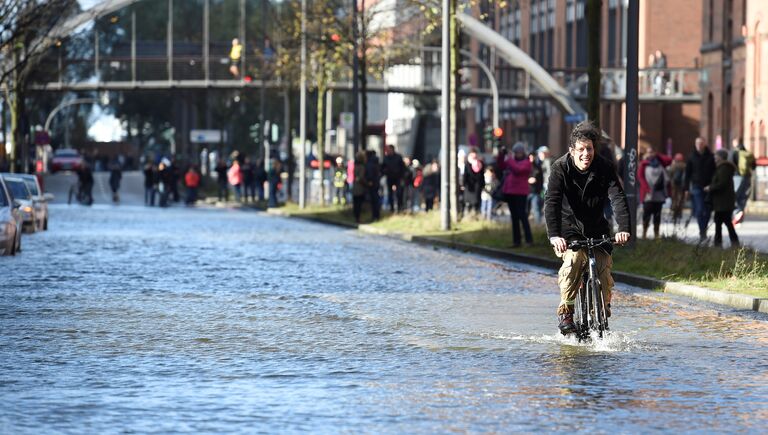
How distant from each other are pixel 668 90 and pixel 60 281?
52.4m

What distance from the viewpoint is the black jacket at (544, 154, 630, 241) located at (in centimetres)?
1302

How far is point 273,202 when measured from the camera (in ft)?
194

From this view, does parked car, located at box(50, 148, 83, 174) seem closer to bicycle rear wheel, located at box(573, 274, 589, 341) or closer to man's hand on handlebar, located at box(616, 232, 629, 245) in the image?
bicycle rear wheel, located at box(573, 274, 589, 341)

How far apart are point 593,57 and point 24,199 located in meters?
15.4

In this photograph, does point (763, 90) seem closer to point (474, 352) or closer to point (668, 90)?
point (668, 90)

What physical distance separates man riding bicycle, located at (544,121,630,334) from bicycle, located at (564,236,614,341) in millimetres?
58

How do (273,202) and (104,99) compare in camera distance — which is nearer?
(273,202)

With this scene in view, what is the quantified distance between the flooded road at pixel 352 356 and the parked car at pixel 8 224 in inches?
107

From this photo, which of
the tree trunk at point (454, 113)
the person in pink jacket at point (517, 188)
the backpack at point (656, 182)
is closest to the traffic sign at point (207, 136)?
the tree trunk at point (454, 113)

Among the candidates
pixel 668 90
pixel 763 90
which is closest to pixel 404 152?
pixel 668 90

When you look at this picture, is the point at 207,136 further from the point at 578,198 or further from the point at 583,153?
the point at 583,153

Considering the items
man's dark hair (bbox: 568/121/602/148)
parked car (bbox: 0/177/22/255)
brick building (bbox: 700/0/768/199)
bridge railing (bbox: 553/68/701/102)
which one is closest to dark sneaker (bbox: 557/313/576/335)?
man's dark hair (bbox: 568/121/602/148)

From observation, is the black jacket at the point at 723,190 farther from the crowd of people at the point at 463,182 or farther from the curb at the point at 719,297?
the crowd of people at the point at 463,182

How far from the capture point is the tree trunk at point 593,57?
83.6 ft
